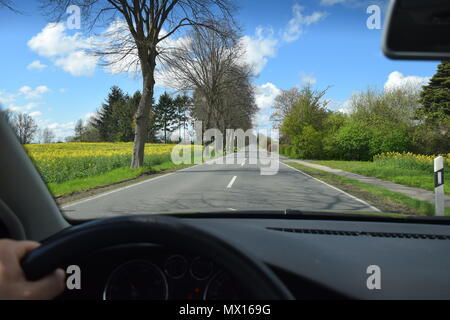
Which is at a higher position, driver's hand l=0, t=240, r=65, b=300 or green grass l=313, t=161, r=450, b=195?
driver's hand l=0, t=240, r=65, b=300

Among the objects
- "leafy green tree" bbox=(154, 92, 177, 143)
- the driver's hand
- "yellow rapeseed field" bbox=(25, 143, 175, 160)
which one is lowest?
the driver's hand

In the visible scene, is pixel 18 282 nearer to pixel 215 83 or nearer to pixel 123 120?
pixel 123 120

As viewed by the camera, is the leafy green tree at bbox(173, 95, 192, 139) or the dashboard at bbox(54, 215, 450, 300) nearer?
the dashboard at bbox(54, 215, 450, 300)

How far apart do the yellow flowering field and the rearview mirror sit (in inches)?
95.4

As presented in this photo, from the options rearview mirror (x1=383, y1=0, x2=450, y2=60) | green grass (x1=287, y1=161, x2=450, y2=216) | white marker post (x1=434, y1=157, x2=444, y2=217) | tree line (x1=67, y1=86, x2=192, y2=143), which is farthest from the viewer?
tree line (x1=67, y1=86, x2=192, y2=143)

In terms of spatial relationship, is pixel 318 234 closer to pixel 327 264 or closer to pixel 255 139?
pixel 327 264

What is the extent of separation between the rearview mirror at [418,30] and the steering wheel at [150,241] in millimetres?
1378

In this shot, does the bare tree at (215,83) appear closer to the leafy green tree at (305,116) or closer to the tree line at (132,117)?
the tree line at (132,117)

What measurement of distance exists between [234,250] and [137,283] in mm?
601

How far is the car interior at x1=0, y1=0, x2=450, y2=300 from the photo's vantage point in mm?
1060

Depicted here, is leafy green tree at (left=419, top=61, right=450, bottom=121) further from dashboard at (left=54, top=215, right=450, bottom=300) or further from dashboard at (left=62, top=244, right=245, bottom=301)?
dashboard at (left=62, top=244, right=245, bottom=301)

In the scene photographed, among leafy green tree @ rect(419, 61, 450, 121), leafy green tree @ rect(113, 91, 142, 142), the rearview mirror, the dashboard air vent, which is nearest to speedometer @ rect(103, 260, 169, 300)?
the dashboard air vent

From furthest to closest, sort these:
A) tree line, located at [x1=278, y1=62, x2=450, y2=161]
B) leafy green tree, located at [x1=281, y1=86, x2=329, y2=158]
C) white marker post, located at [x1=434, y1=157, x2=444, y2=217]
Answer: leafy green tree, located at [x1=281, y1=86, x2=329, y2=158], tree line, located at [x1=278, y1=62, x2=450, y2=161], white marker post, located at [x1=434, y1=157, x2=444, y2=217]
